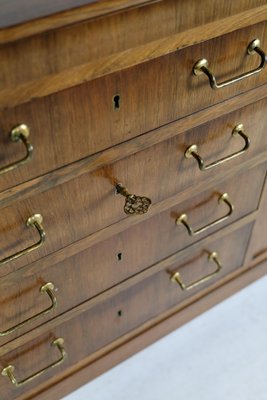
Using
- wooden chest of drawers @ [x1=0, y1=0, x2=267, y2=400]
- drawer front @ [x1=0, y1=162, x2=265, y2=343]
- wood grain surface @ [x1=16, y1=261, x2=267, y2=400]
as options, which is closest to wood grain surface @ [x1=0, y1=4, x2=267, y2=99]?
wooden chest of drawers @ [x1=0, y1=0, x2=267, y2=400]

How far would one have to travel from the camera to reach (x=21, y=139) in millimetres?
554

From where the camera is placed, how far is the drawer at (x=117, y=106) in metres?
0.57

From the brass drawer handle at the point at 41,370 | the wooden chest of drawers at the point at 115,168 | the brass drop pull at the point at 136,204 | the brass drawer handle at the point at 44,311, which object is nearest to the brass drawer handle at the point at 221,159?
the wooden chest of drawers at the point at 115,168

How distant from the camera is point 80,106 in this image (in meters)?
0.59

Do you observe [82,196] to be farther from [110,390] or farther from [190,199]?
[110,390]

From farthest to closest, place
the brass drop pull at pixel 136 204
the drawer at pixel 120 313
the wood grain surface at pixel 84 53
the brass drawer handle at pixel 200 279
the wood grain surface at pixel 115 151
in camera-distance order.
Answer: the brass drawer handle at pixel 200 279 < the drawer at pixel 120 313 < the brass drop pull at pixel 136 204 < the wood grain surface at pixel 115 151 < the wood grain surface at pixel 84 53

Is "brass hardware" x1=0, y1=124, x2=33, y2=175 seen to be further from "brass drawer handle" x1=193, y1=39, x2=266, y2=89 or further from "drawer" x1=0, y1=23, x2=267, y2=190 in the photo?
"brass drawer handle" x1=193, y1=39, x2=266, y2=89

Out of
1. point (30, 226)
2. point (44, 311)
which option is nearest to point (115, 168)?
point (30, 226)

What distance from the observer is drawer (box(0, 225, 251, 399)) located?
2.92 feet

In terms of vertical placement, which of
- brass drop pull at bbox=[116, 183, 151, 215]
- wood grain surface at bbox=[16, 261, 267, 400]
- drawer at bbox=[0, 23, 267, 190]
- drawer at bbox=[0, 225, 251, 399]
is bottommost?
wood grain surface at bbox=[16, 261, 267, 400]

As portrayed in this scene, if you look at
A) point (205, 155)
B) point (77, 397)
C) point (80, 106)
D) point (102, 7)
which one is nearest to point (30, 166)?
point (80, 106)

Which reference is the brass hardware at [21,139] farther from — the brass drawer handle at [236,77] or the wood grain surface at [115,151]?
the brass drawer handle at [236,77]

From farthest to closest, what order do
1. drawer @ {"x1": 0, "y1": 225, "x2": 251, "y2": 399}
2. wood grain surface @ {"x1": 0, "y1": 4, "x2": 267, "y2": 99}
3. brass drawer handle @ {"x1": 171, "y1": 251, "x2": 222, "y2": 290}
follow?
1. brass drawer handle @ {"x1": 171, "y1": 251, "x2": 222, "y2": 290}
2. drawer @ {"x1": 0, "y1": 225, "x2": 251, "y2": 399}
3. wood grain surface @ {"x1": 0, "y1": 4, "x2": 267, "y2": 99}

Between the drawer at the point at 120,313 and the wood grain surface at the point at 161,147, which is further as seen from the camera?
the drawer at the point at 120,313
